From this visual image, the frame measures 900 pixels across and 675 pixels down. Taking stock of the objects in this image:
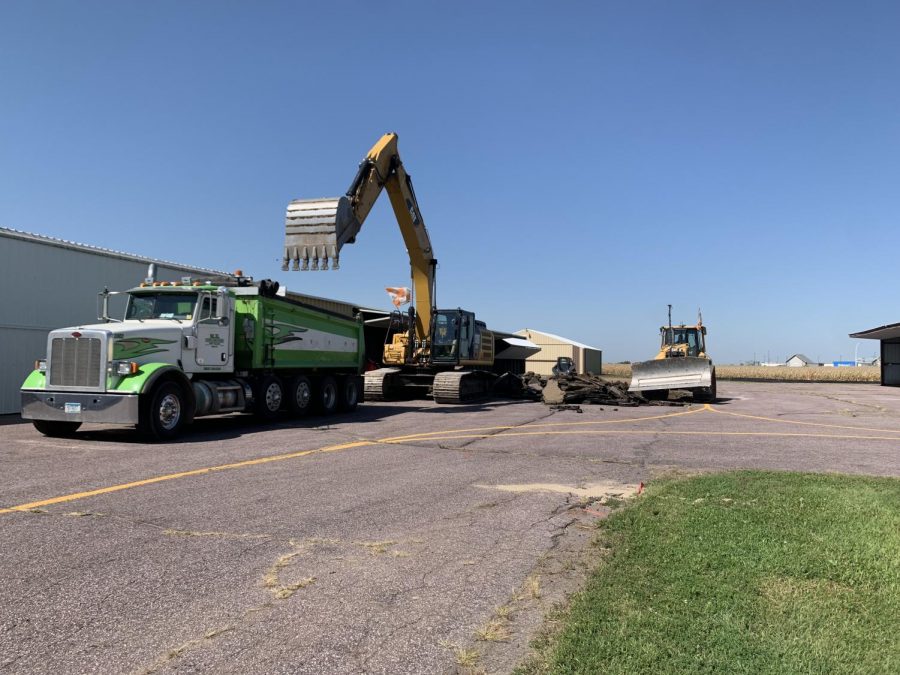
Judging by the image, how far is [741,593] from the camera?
152 inches

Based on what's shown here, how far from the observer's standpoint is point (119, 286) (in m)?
19.4

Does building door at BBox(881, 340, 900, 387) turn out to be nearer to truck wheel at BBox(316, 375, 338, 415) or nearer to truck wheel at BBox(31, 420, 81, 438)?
truck wheel at BBox(316, 375, 338, 415)

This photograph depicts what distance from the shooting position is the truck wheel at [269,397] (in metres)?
14.4

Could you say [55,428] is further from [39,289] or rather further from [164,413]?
[39,289]

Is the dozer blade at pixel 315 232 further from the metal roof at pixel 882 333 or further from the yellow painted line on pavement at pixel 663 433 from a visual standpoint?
the metal roof at pixel 882 333

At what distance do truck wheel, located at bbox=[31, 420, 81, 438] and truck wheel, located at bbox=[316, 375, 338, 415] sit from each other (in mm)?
5999

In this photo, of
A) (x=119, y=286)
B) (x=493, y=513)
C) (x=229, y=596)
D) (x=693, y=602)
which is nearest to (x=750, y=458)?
(x=493, y=513)

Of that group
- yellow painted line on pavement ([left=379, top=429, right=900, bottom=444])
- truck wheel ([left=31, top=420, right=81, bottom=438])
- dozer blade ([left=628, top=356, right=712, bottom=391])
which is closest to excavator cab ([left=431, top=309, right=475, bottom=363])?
dozer blade ([left=628, top=356, right=712, bottom=391])

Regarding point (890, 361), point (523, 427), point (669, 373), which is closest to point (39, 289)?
point (523, 427)

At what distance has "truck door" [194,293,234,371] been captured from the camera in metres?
13.0

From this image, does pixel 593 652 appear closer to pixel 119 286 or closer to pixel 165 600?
Result: pixel 165 600

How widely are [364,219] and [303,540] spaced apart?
13.6m

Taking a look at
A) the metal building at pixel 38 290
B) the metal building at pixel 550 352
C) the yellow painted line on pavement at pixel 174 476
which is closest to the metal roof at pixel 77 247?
the metal building at pixel 38 290

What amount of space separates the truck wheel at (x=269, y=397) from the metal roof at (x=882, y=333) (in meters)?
44.3
